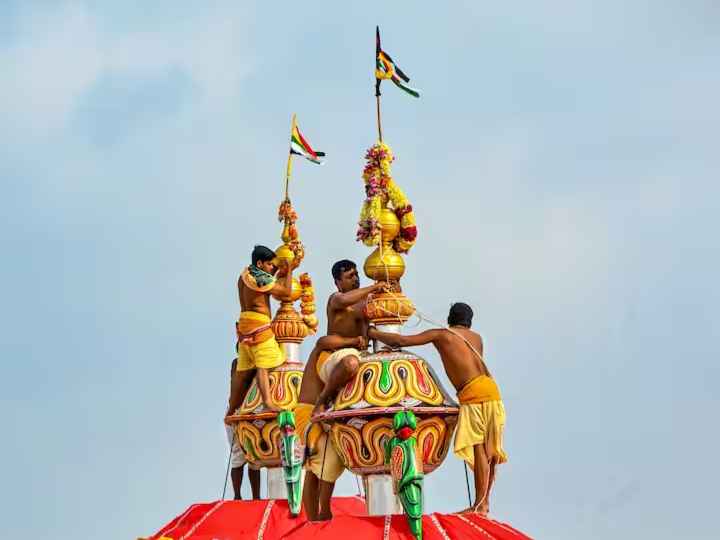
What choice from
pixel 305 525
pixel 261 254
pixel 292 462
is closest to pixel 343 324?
pixel 292 462

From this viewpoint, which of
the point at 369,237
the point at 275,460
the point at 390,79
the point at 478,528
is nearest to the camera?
the point at 478,528

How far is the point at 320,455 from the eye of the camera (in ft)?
56.1

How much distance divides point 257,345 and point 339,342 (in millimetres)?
3607

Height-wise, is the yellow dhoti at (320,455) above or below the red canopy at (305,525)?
above

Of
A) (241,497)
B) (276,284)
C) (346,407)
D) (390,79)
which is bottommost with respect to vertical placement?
(241,497)

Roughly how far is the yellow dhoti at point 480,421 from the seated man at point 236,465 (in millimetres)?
5116

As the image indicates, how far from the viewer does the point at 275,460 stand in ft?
67.6

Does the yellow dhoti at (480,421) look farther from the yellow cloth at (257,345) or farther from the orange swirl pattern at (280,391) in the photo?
the yellow cloth at (257,345)

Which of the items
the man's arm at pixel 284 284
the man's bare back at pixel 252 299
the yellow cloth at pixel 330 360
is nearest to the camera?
the yellow cloth at pixel 330 360

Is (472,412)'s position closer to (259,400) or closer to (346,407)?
(346,407)

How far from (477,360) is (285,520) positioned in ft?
10.4

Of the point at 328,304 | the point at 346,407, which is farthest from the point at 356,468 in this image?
the point at 328,304

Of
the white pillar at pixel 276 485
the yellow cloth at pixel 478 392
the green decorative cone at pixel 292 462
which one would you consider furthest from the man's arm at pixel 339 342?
the white pillar at pixel 276 485

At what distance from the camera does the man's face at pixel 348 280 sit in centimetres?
1738
